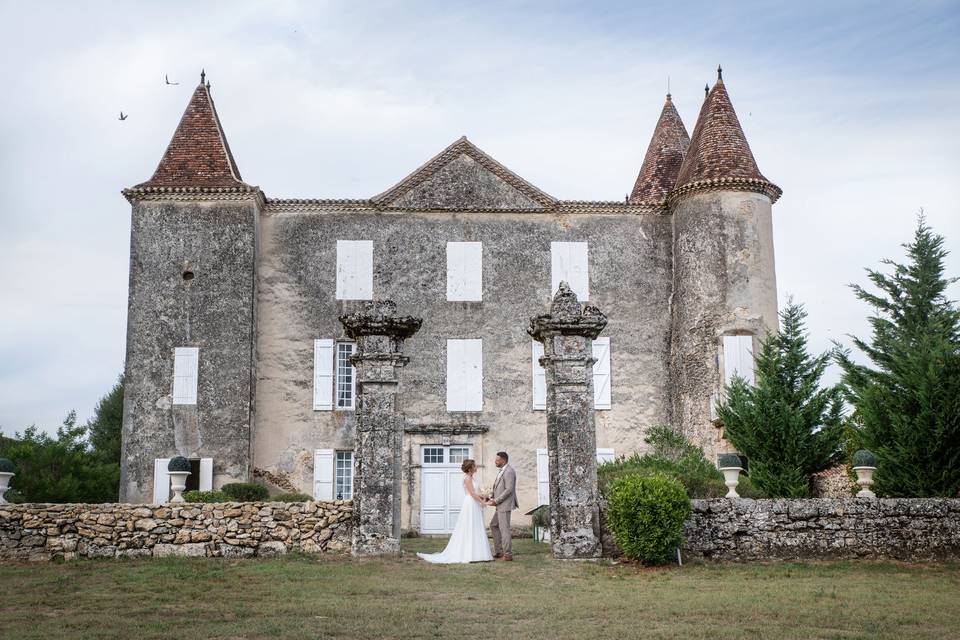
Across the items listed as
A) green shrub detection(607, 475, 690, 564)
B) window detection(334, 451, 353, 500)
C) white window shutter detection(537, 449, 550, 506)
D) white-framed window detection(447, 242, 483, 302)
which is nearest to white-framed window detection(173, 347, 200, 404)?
window detection(334, 451, 353, 500)

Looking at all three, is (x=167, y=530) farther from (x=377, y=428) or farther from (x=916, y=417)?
(x=916, y=417)

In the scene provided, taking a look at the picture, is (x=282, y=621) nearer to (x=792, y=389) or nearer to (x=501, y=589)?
(x=501, y=589)

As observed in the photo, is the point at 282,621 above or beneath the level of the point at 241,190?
beneath

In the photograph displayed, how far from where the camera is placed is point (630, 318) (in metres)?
25.7

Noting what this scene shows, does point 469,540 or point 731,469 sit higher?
point 731,469

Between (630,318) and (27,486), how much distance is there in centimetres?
1616

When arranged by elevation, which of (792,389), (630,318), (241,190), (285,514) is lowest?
(285,514)

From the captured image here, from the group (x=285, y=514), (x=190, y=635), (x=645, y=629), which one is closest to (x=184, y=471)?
(x=285, y=514)

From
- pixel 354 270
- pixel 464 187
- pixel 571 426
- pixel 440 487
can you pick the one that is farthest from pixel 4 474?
pixel 464 187

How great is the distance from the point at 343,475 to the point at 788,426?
10312mm

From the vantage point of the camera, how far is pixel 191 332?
80.2 feet

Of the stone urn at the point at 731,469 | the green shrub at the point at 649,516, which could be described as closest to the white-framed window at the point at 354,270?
the stone urn at the point at 731,469

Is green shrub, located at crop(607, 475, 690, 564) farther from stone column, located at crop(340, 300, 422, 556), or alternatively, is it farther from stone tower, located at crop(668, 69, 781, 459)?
stone tower, located at crop(668, 69, 781, 459)

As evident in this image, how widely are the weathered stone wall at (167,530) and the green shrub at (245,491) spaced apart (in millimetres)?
8286
